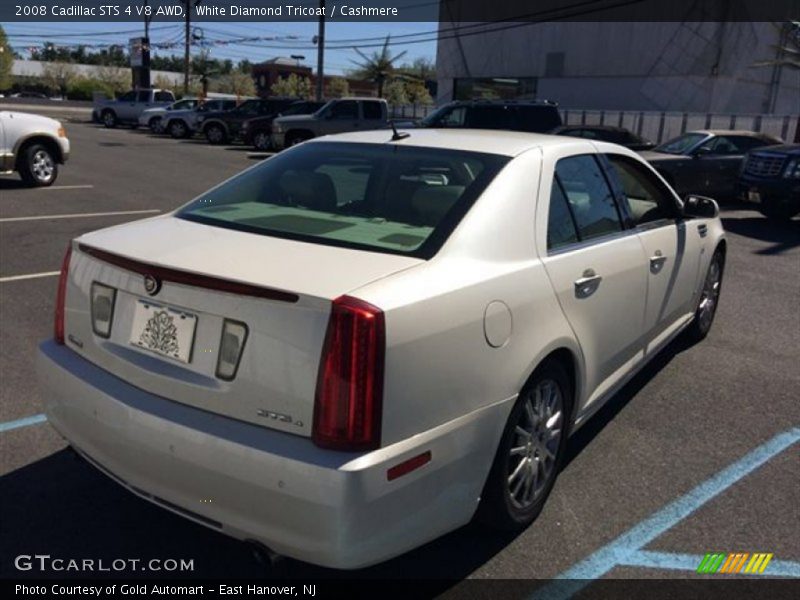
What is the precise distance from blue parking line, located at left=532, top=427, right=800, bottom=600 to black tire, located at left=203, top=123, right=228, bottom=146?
2631 centimetres

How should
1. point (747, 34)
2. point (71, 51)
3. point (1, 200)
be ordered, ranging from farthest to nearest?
point (71, 51)
point (747, 34)
point (1, 200)

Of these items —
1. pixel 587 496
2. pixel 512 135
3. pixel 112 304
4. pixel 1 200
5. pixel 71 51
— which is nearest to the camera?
pixel 112 304

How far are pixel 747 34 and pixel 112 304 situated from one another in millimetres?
45661

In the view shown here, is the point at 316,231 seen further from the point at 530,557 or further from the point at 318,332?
the point at 530,557

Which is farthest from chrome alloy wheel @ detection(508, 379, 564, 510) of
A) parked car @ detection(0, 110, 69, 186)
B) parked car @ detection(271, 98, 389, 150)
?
parked car @ detection(271, 98, 389, 150)

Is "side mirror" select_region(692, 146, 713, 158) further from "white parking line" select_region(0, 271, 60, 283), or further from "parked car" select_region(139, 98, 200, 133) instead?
"parked car" select_region(139, 98, 200, 133)

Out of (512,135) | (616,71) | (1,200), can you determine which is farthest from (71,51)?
(512,135)

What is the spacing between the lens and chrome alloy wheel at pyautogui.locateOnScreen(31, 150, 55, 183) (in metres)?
12.7

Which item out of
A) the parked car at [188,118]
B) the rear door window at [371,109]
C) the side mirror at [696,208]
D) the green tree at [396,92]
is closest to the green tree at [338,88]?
the green tree at [396,92]

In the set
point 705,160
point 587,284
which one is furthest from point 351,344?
point 705,160

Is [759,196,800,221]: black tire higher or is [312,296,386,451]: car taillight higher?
[312,296,386,451]: car taillight

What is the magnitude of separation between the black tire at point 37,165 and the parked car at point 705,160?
1068 centimetres

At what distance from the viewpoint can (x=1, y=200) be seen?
37.3 ft

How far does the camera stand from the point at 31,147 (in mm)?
12641
